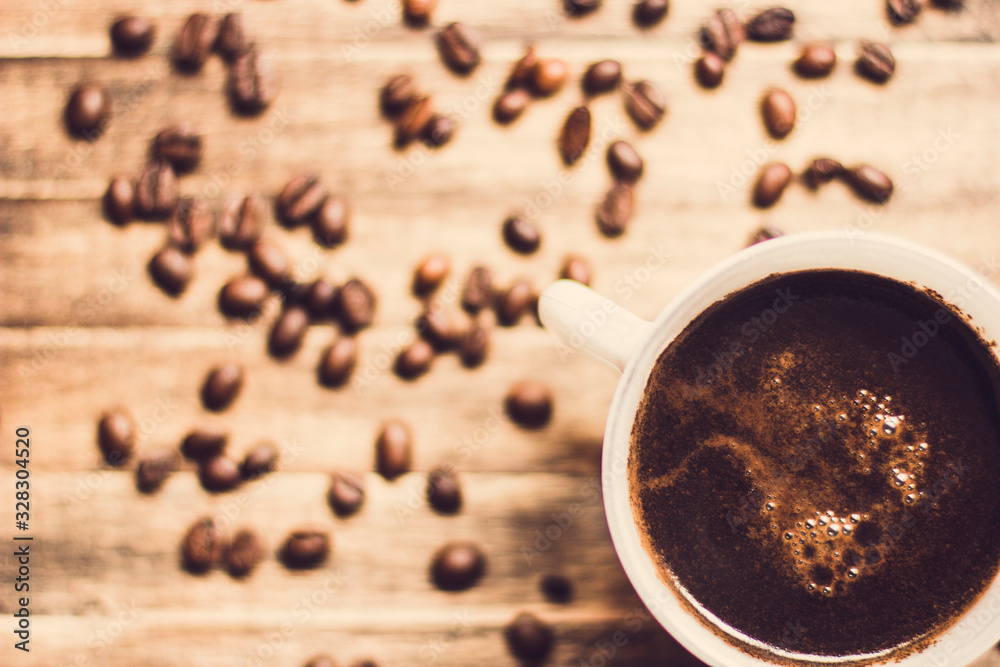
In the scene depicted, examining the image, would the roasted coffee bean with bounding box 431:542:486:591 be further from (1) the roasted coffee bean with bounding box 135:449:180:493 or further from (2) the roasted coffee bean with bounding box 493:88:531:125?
(2) the roasted coffee bean with bounding box 493:88:531:125

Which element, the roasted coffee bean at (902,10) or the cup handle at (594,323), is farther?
the roasted coffee bean at (902,10)

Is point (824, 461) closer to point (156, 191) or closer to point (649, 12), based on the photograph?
point (649, 12)

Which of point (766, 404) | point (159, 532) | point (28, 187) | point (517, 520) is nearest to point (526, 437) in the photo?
point (517, 520)

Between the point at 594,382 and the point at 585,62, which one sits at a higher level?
the point at 585,62

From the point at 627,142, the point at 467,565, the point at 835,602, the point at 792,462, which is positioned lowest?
the point at 467,565

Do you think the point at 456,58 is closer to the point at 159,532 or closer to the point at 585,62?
the point at 585,62

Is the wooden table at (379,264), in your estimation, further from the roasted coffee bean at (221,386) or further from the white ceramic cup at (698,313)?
the white ceramic cup at (698,313)

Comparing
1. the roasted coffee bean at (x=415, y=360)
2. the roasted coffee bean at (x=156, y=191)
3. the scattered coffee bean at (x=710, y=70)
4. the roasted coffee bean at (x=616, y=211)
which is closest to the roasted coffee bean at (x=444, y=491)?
the roasted coffee bean at (x=415, y=360)
